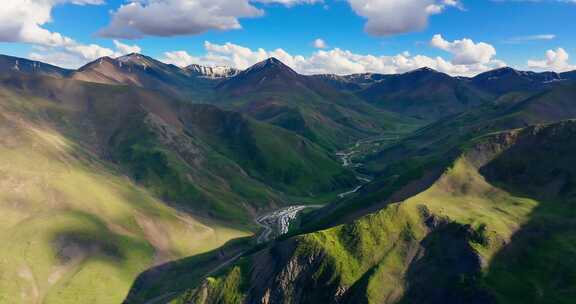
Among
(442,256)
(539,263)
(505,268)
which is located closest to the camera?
(539,263)

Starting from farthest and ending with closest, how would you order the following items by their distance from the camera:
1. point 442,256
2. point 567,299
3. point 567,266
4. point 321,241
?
point 321,241 → point 442,256 → point 567,266 → point 567,299

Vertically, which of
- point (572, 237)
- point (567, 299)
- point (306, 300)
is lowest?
point (306, 300)

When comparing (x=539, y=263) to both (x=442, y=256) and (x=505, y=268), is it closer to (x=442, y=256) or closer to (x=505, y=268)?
(x=505, y=268)

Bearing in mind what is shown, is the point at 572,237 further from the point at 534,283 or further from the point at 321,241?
the point at 321,241

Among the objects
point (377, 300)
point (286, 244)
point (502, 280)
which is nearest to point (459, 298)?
point (502, 280)

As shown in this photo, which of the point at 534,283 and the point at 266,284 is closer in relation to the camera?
the point at 534,283

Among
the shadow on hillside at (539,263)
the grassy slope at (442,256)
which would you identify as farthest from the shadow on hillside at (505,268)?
the grassy slope at (442,256)

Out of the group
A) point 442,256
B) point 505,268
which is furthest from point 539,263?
point 442,256

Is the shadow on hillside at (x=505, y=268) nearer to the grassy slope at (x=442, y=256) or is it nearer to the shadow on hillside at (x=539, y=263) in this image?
the shadow on hillside at (x=539, y=263)
